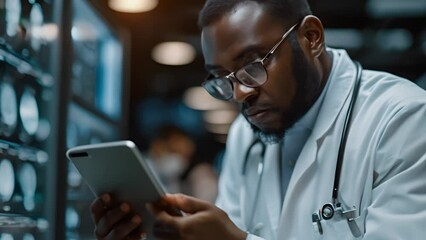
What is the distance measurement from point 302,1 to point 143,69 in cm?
429

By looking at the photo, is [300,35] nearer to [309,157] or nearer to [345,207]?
[309,157]

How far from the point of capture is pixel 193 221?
53.6 inches

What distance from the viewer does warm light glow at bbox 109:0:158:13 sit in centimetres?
388

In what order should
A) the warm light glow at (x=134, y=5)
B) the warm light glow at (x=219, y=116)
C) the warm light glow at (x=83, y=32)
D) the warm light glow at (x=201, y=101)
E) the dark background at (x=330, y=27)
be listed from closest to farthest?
the warm light glow at (x=83, y=32) < the warm light glow at (x=134, y=5) < the dark background at (x=330, y=27) < the warm light glow at (x=201, y=101) < the warm light glow at (x=219, y=116)

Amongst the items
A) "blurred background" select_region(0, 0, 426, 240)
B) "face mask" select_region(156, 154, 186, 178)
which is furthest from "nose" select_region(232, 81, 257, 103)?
"face mask" select_region(156, 154, 186, 178)

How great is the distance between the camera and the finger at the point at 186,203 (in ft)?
4.56

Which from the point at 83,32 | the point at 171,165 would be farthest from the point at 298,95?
the point at 171,165

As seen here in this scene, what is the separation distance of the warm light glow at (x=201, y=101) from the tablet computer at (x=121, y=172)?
5.74 meters

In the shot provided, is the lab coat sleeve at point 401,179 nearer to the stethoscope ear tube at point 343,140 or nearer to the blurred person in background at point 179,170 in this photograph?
the stethoscope ear tube at point 343,140

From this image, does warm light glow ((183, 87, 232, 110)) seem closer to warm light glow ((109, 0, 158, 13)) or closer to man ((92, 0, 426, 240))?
warm light glow ((109, 0, 158, 13))

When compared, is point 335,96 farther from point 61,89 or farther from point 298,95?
point 61,89

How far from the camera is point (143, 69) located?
19.4 ft

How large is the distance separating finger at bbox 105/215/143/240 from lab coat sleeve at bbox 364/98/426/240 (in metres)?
0.47

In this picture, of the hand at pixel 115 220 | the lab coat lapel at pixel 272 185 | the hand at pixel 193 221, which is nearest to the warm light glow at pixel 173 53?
the lab coat lapel at pixel 272 185
